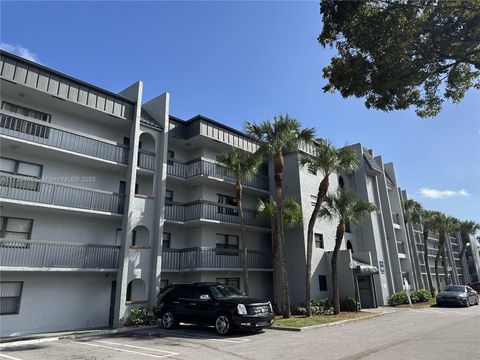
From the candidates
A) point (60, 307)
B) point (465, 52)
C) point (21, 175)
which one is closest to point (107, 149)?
point (21, 175)

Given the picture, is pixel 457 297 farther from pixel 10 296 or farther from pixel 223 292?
pixel 10 296

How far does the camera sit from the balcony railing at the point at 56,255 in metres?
15.1

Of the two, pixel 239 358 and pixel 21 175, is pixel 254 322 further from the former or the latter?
pixel 21 175

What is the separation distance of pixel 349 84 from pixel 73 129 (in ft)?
49.5

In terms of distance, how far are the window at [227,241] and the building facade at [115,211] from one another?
0.23 ft

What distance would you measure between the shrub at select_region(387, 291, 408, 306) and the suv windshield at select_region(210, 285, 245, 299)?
683 inches

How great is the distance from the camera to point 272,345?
11328mm

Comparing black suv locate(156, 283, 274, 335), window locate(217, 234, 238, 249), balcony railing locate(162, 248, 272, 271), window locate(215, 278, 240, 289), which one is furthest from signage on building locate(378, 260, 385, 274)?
black suv locate(156, 283, 274, 335)

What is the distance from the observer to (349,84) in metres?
11.0

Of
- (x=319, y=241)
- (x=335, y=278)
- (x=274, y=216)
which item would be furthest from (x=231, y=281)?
(x=319, y=241)

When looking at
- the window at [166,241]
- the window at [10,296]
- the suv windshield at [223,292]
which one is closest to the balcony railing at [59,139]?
the window at [166,241]

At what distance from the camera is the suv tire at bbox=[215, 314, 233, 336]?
1320 centimetres

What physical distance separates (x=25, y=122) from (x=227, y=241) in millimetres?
13953

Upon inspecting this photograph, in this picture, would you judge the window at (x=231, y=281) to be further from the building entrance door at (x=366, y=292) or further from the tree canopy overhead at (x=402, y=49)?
the tree canopy overhead at (x=402, y=49)
